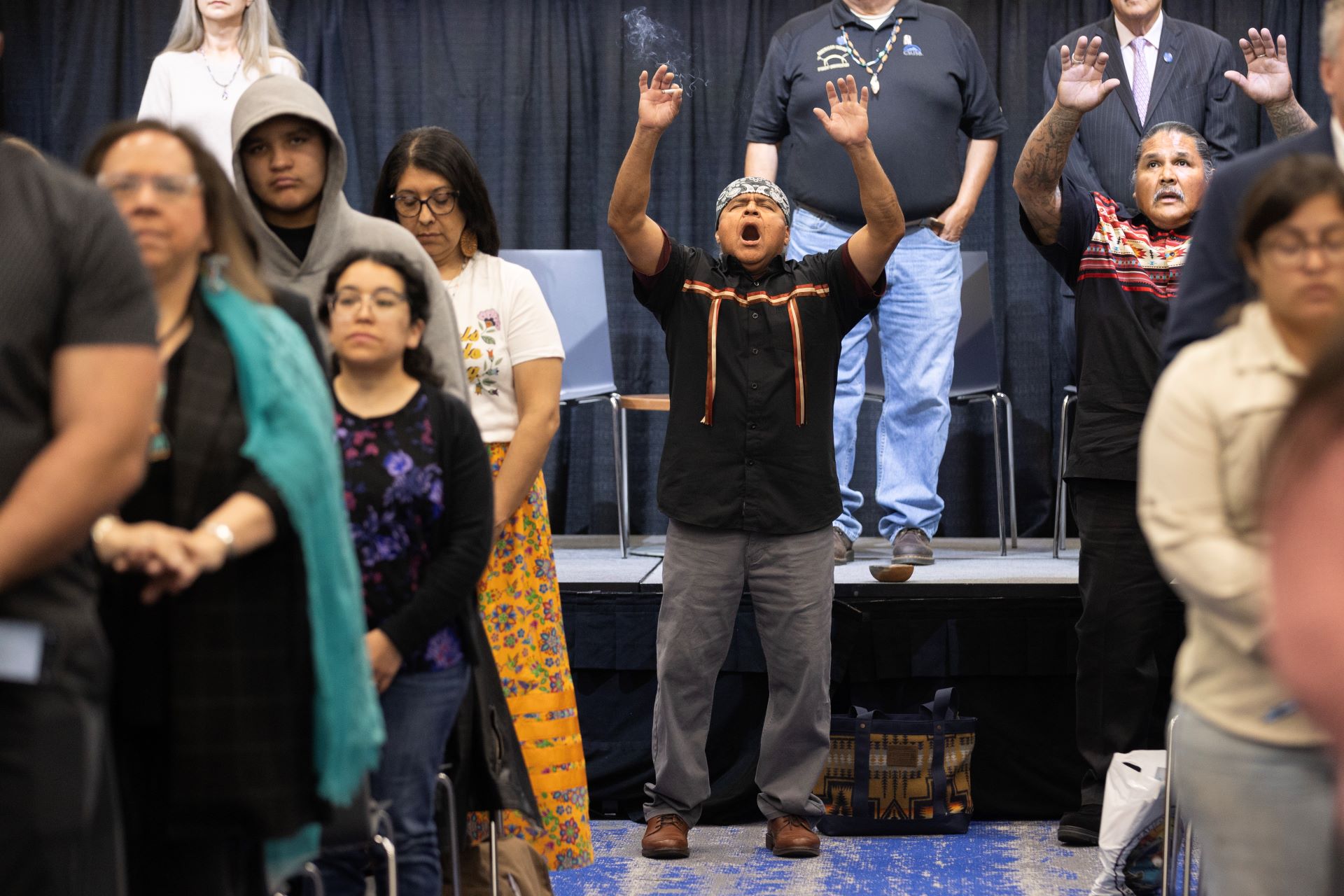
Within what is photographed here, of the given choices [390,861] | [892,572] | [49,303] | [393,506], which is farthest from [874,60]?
[49,303]

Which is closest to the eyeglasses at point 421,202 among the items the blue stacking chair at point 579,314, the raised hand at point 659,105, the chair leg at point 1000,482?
the raised hand at point 659,105

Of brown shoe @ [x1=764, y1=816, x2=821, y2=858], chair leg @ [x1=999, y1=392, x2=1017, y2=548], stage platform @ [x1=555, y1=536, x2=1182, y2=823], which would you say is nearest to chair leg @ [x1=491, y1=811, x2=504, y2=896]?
brown shoe @ [x1=764, y1=816, x2=821, y2=858]

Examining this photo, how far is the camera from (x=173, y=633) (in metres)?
1.71

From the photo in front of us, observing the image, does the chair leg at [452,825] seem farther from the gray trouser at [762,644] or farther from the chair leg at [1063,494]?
the chair leg at [1063,494]

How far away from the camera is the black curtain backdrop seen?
618 centimetres

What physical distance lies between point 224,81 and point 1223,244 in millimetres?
2861

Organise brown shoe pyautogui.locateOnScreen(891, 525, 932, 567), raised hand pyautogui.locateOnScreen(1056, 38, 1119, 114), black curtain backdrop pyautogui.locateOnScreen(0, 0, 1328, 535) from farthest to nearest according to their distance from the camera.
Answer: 1. black curtain backdrop pyautogui.locateOnScreen(0, 0, 1328, 535)
2. brown shoe pyautogui.locateOnScreen(891, 525, 932, 567)
3. raised hand pyautogui.locateOnScreen(1056, 38, 1119, 114)

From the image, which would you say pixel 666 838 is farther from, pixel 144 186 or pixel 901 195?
pixel 144 186

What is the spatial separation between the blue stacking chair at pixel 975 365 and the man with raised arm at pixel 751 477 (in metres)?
1.55

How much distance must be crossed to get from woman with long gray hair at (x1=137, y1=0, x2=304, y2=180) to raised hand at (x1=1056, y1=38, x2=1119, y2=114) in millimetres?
2077

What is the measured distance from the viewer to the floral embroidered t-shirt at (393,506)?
2334 mm

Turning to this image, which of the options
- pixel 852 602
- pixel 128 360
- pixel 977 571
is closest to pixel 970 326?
pixel 977 571

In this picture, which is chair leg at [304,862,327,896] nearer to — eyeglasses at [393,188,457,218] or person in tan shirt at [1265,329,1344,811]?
eyeglasses at [393,188,457,218]

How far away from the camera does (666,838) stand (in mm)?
3824
